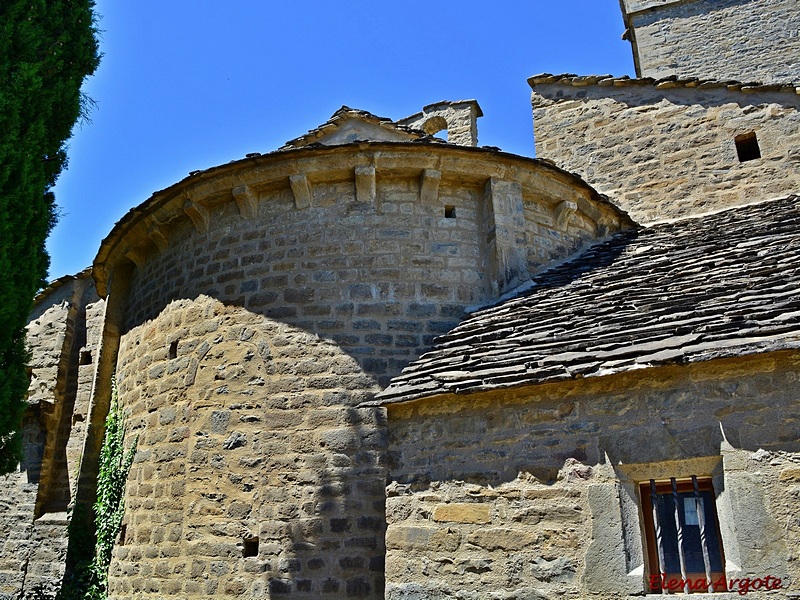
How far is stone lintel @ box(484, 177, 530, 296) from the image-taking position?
21.4 feet

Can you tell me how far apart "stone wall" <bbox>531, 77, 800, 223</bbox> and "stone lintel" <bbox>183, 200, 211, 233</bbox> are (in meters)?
5.38

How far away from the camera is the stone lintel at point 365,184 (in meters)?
6.53

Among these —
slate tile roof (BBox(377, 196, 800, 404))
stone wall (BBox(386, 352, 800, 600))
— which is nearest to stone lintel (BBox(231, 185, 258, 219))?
slate tile roof (BBox(377, 196, 800, 404))

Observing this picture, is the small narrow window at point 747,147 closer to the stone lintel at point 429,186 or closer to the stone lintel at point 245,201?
the stone lintel at point 429,186

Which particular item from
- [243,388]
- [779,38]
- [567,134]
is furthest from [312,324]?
[779,38]

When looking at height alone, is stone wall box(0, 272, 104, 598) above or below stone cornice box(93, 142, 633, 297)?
Result: below

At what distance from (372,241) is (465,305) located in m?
1.10

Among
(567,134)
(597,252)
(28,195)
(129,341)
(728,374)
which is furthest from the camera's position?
(567,134)

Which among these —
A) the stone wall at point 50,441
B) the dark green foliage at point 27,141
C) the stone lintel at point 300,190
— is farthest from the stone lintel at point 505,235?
the stone wall at point 50,441

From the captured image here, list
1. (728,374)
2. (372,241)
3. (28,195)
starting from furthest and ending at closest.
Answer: (372,241), (28,195), (728,374)

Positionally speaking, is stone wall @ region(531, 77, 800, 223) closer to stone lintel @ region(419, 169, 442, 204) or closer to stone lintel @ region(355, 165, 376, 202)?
stone lintel @ region(419, 169, 442, 204)

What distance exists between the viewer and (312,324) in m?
6.20

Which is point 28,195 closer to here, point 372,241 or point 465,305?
point 372,241

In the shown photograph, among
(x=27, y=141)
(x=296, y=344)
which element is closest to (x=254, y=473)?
(x=296, y=344)
